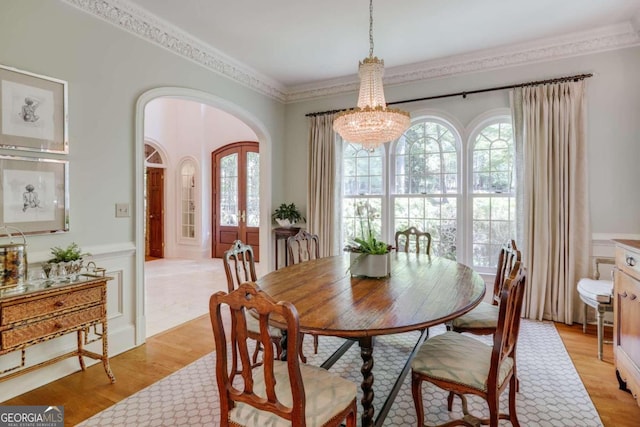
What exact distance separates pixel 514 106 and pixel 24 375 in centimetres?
507

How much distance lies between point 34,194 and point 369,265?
2469 millimetres

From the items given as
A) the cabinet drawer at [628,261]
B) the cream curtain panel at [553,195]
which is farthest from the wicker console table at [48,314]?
the cream curtain panel at [553,195]

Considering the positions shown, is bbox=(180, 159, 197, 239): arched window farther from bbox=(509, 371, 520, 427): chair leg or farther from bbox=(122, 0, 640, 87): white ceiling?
bbox=(509, 371, 520, 427): chair leg

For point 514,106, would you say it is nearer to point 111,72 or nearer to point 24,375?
point 111,72

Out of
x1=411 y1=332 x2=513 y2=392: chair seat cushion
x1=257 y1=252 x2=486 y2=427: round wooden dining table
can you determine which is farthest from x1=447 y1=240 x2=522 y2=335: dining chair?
x1=411 y1=332 x2=513 y2=392: chair seat cushion

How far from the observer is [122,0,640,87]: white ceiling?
2.93 m

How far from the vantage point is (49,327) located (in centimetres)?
213

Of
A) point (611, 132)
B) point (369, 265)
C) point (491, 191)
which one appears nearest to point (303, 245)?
point (369, 265)

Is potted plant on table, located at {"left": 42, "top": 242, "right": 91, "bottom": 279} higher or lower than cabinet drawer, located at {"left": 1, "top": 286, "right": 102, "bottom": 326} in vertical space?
higher

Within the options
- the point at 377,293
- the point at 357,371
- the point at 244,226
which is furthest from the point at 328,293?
the point at 244,226

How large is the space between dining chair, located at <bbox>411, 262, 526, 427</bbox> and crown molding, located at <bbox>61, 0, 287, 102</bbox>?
352cm

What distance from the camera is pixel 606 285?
3066 mm

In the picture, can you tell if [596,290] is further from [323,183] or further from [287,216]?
[287,216]

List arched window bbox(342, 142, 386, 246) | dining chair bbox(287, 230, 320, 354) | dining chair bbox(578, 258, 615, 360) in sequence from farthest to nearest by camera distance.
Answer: arched window bbox(342, 142, 386, 246)
dining chair bbox(287, 230, 320, 354)
dining chair bbox(578, 258, 615, 360)
